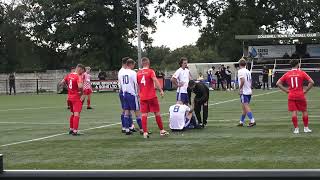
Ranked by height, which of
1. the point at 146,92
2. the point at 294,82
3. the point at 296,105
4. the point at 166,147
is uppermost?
the point at 294,82

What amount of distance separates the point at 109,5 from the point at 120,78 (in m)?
50.1

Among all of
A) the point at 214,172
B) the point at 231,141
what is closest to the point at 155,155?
the point at 231,141

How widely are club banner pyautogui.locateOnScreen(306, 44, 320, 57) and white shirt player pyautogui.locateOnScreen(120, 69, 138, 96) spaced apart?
36.6 m

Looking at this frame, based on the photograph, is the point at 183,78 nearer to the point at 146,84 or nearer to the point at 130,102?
the point at 130,102

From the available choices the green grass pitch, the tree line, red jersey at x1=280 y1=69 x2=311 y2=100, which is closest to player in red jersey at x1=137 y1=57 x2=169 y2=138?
the green grass pitch

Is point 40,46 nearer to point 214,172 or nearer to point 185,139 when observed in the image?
point 185,139

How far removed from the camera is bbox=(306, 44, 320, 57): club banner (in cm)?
4734

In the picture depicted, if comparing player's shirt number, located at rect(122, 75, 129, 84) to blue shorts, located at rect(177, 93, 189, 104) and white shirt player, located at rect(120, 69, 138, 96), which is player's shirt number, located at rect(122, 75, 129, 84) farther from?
blue shorts, located at rect(177, 93, 189, 104)

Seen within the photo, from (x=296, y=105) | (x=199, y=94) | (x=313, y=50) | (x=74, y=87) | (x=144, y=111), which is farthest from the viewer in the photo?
A: (x=313, y=50)

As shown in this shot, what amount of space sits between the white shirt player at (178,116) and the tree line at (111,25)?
138ft

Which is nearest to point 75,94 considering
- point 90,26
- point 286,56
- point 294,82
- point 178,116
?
point 178,116

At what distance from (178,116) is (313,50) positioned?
3621cm

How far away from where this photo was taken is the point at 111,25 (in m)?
62.9

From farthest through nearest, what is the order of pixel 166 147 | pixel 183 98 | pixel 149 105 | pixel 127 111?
pixel 183 98
pixel 127 111
pixel 149 105
pixel 166 147
